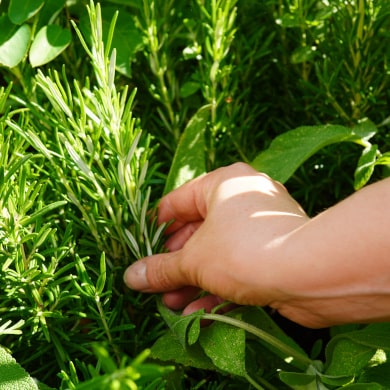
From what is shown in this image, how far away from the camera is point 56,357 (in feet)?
2.95

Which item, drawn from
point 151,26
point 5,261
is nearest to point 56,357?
point 5,261

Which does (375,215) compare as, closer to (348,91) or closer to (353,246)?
(353,246)

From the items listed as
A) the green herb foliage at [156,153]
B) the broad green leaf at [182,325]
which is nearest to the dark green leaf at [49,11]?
→ the green herb foliage at [156,153]

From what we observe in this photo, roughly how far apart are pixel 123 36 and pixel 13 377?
24.2 inches

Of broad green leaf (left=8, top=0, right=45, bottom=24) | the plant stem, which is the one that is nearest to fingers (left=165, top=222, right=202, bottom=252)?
the plant stem

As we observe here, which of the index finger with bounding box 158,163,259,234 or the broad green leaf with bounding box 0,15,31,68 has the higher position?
the broad green leaf with bounding box 0,15,31,68

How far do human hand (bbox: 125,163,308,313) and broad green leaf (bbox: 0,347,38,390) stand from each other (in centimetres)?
24

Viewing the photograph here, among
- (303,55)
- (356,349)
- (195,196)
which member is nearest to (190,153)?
(195,196)

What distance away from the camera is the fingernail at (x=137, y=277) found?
0.98m

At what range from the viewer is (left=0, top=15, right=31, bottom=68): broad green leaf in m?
1.00

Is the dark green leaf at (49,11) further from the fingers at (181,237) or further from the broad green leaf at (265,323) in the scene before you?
the broad green leaf at (265,323)

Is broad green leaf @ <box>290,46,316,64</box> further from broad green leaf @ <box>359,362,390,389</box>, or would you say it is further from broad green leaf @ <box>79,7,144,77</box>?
broad green leaf @ <box>359,362,390,389</box>

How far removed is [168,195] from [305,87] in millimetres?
354

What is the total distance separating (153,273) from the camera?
3.16 feet
